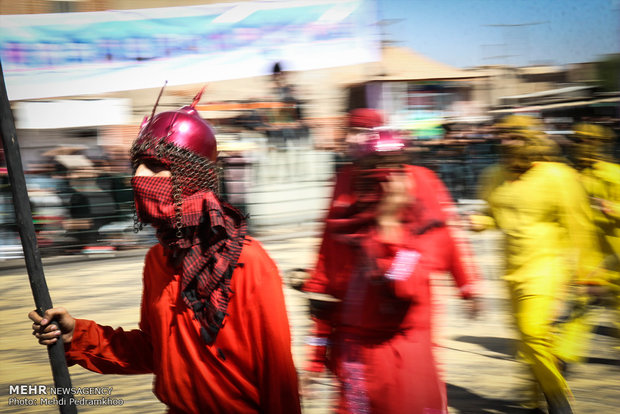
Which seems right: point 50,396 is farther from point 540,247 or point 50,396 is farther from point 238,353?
point 540,247

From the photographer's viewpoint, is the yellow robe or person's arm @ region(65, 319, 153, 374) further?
the yellow robe

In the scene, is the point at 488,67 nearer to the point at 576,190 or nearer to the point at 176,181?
the point at 576,190

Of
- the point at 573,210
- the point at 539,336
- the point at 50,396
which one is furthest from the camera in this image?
the point at 50,396

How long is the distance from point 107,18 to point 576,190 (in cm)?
1226

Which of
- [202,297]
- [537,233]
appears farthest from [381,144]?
[537,233]

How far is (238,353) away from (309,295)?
2.92 feet

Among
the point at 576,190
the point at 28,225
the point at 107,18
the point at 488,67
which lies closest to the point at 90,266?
the point at 107,18

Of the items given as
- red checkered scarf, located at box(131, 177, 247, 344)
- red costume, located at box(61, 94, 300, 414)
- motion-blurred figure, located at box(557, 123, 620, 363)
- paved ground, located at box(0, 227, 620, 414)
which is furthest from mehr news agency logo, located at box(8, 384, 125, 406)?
motion-blurred figure, located at box(557, 123, 620, 363)

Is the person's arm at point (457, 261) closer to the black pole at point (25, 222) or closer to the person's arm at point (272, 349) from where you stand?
the person's arm at point (272, 349)

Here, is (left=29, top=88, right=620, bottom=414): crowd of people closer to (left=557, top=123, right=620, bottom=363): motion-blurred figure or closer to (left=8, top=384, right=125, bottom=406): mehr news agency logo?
(left=557, top=123, right=620, bottom=363): motion-blurred figure

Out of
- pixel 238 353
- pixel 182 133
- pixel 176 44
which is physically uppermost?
pixel 176 44

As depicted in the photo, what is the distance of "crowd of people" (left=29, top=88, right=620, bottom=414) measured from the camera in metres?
2.18

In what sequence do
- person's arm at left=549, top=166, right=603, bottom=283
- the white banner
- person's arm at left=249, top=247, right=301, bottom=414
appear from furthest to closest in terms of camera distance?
the white banner, person's arm at left=549, top=166, right=603, bottom=283, person's arm at left=249, top=247, right=301, bottom=414

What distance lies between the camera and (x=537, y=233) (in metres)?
4.09
